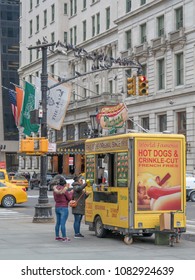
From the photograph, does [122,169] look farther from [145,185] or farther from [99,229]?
[99,229]

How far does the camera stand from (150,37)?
56.7 metres

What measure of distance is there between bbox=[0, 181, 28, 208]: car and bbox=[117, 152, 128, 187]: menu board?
15871 mm

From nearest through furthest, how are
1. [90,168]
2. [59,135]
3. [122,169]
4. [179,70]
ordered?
[122,169]
[90,168]
[179,70]
[59,135]

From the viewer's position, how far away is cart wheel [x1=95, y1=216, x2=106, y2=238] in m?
17.7

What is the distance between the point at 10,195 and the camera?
31.7 m

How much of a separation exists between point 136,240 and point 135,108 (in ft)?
138

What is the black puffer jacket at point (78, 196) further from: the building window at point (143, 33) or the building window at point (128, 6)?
the building window at point (128, 6)

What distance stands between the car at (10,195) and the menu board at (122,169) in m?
15.9

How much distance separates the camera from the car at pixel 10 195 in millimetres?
31578

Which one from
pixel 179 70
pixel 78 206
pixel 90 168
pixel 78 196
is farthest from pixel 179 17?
pixel 78 206

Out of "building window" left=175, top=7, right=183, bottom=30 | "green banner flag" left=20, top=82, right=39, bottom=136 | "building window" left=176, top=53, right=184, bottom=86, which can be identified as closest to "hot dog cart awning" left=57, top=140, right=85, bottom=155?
"building window" left=176, top=53, right=184, bottom=86

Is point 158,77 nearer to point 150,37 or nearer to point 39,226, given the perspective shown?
point 150,37

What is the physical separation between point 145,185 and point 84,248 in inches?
92.3

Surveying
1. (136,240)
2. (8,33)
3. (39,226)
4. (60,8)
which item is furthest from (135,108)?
(8,33)
